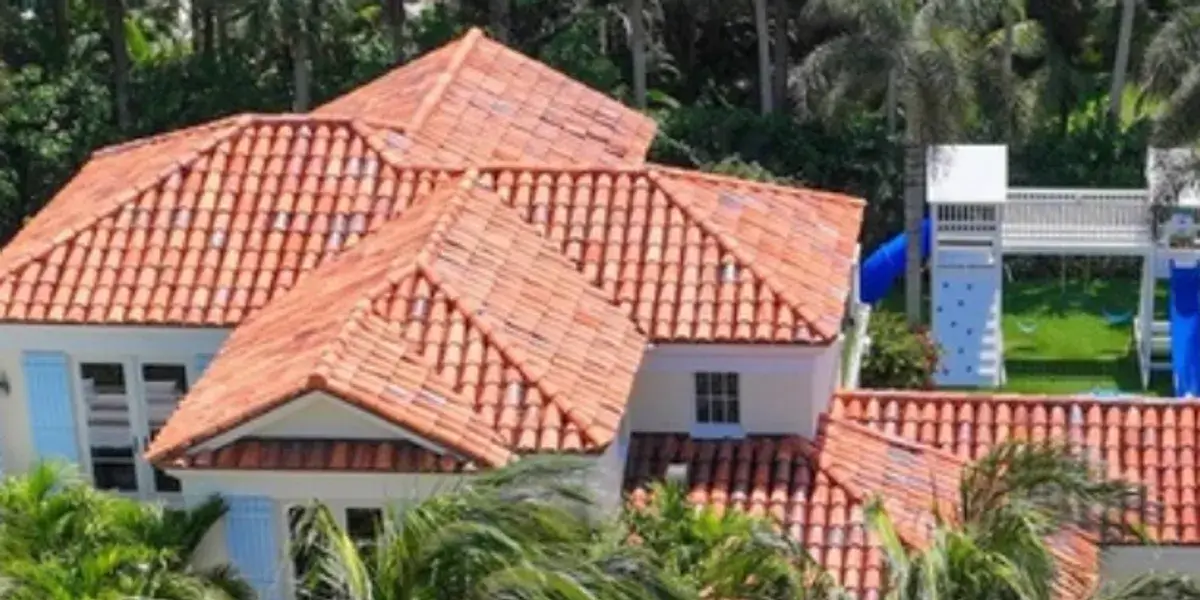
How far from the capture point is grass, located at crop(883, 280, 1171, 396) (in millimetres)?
43906

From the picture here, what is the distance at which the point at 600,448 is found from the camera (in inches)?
885

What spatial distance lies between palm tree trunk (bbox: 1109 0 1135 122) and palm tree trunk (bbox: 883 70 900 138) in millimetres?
5666

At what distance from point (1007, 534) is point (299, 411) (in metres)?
7.42

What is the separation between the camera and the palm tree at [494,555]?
17.2m

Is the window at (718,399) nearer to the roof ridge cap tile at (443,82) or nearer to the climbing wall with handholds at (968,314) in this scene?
the roof ridge cap tile at (443,82)

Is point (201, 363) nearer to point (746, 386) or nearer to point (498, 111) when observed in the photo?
point (746, 386)

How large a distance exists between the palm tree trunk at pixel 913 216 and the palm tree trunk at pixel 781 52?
23.7ft

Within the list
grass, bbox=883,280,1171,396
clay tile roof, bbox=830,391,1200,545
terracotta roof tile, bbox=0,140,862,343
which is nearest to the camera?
terracotta roof tile, bbox=0,140,862,343

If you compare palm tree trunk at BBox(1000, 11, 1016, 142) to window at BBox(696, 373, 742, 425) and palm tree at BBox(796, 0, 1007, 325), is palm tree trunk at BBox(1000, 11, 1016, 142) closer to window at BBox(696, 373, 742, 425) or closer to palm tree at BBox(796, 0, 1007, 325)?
palm tree at BBox(796, 0, 1007, 325)

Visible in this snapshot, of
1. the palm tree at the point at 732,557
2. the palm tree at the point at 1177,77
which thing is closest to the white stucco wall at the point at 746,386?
the palm tree at the point at 732,557

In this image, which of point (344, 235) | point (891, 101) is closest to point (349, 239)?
point (344, 235)

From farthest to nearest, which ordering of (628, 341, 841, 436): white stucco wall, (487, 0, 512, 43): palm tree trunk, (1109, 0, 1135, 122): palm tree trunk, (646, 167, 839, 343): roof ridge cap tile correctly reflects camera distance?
(1109, 0, 1135, 122): palm tree trunk → (487, 0, 512, 43): palm tree trunk → (628, 341, 841, 436): white stucco wall → (646, 167, 839, 343): roof ridge cap tile

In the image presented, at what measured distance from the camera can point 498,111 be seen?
31000 mm

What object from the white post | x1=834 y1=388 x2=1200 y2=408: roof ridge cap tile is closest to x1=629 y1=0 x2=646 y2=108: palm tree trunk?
the white post
